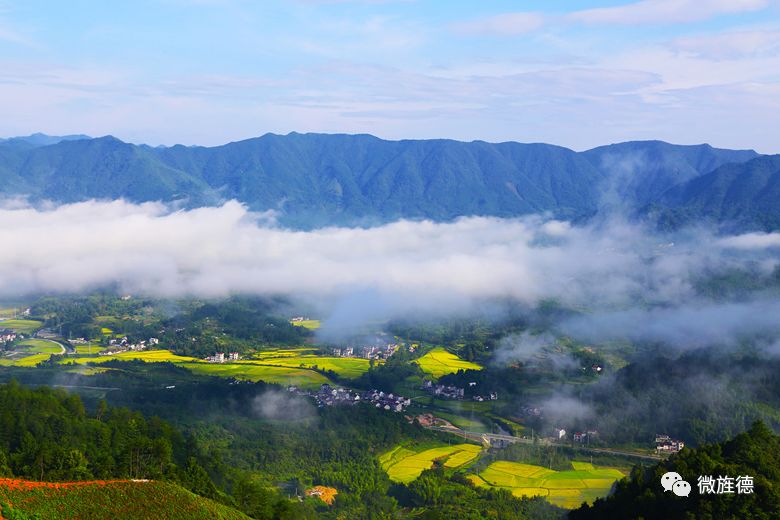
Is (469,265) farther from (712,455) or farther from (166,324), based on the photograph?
(712,455)

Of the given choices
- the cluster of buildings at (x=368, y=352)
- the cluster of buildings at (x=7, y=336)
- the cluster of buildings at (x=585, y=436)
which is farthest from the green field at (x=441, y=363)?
the cluster of buildings at (x=7, y=336)

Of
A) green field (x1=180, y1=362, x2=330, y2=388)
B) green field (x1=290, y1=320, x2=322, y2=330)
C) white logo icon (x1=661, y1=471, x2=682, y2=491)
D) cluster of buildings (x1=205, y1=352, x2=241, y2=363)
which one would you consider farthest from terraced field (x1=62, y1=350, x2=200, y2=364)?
white logo icon (x1=661, y1=471, x2=682, y2=491)

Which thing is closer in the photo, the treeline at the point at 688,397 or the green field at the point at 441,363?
the treeline at the point at 688,397

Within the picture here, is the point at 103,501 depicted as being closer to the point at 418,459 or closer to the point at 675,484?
the point at 675,484

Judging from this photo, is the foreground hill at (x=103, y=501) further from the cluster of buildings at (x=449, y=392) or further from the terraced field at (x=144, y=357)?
the terraced field at (x=144, y=357)

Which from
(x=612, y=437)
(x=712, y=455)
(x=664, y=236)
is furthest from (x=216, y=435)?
(x=664, y=236)

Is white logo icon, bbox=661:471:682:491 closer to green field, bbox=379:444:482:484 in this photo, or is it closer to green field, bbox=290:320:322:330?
green field, bbox=379:444:482:484

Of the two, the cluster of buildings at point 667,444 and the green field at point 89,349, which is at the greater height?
the cluster of buildings at point 667,444
